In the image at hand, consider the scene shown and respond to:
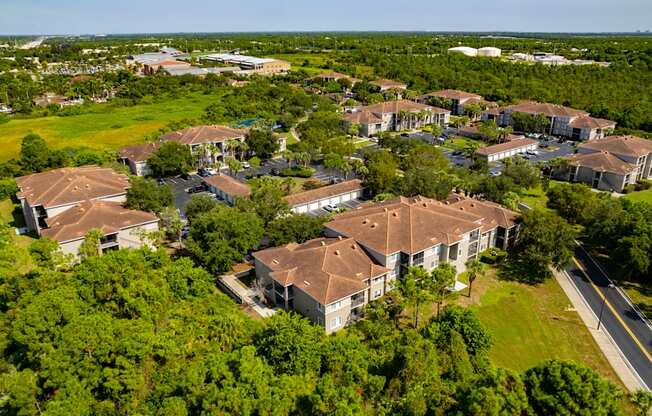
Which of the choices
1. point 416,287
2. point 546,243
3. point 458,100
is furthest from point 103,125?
point 546,243

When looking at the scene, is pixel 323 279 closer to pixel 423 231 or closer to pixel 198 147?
pixel 423 231

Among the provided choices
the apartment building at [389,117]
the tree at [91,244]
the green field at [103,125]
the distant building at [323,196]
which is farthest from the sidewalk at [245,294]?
the apartment building at [389,117]

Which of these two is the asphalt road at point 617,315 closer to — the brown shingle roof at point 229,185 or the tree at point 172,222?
the brown shingle roof at point 229,185

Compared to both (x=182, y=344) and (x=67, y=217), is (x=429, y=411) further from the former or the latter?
(x=67, y=217)

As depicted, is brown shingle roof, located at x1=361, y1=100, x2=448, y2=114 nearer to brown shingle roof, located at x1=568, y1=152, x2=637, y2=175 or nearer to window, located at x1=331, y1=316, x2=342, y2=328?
brown shingle roof, located at x1=568, y1=152, x2=637, y2=175

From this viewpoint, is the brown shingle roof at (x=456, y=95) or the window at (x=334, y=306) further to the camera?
the brown shingle roof at (x=456, y=95)

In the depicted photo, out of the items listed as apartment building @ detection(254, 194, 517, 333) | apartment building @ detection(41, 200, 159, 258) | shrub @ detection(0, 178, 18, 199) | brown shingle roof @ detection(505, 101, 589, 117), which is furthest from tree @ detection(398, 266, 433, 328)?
brown shingle roof @ detection(505, 101, 589, 117)
